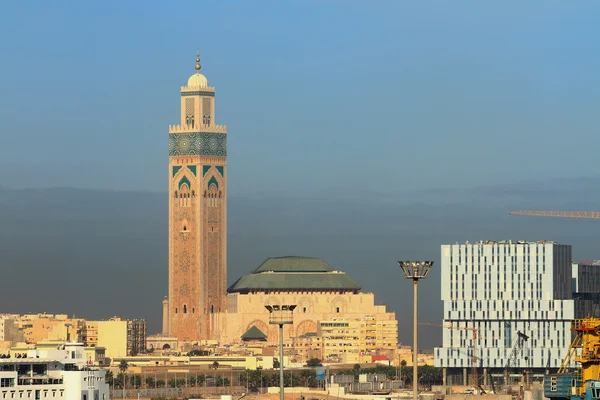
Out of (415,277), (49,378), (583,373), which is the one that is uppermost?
(415,277)

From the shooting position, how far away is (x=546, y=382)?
141250 mm

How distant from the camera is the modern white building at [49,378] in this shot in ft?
480

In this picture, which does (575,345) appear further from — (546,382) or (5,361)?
(5,361)

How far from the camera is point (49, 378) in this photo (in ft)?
489

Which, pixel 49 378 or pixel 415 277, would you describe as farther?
pixel 49 378

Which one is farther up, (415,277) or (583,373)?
(415,277)

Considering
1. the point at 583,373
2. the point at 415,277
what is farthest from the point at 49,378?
the point at 583,373

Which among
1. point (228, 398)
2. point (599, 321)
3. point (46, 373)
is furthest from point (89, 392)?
point (599, 321)

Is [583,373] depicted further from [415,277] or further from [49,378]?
[49,378]

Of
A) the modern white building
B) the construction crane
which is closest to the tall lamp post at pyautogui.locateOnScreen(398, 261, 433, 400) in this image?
the construction crane

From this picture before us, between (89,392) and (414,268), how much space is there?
117ft

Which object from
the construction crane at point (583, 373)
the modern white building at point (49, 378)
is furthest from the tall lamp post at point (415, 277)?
the modern white building at point (49, 378)

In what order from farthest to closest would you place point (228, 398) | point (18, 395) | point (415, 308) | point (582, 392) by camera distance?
point (228, 398), point (18, 395), point (582, 392), point (415, 308)

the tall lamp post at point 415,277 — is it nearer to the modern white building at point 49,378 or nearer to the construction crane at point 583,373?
the construction crane at point 583,373
